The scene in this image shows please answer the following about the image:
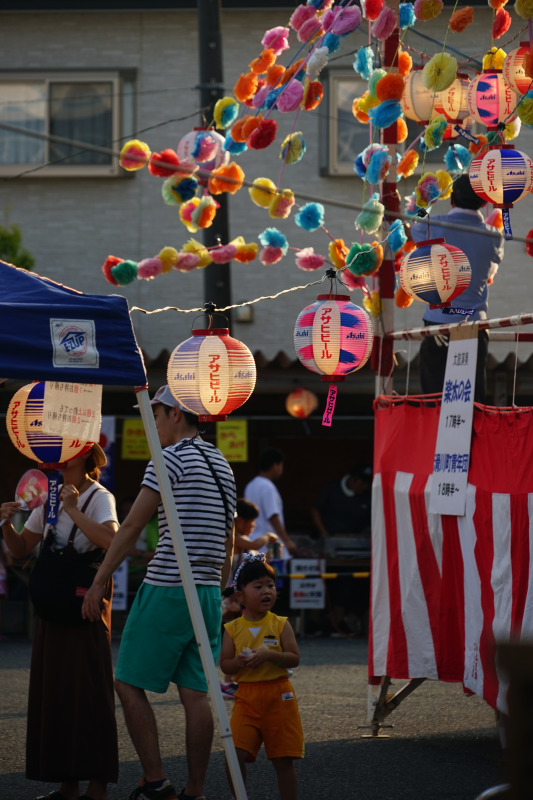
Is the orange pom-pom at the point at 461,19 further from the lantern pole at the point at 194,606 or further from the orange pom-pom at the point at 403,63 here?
the lantern pole at the point at 194,606

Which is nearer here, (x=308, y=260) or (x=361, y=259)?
(x=361, y=259)

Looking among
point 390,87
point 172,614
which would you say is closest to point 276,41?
point 390,87

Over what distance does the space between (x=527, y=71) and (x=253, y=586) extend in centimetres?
341

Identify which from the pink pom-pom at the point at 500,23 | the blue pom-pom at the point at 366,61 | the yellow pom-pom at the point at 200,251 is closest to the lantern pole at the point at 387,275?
the blue pom-pom at the point at 366,61

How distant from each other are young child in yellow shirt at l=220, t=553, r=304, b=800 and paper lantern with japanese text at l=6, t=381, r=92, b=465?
1.10 meters

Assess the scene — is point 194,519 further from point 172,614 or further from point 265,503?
point 265,503

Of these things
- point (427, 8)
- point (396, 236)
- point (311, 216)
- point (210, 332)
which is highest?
point (427, 8)

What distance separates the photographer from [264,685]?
457 cm

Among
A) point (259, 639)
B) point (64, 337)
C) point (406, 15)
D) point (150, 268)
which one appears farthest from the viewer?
point (150, 268)

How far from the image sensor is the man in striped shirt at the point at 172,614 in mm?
4555

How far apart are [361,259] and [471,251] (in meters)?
0.85

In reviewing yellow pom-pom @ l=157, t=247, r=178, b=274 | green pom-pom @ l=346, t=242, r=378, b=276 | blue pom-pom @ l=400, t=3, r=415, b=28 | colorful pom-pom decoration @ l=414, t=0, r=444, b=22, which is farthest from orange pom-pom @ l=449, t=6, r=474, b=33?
yellow pom-pom @ l=157, t=247, r=178, b=274

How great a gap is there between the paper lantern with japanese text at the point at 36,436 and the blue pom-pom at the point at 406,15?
11.8 ft

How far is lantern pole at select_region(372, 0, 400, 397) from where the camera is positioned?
6742 millimetres
